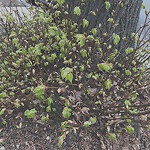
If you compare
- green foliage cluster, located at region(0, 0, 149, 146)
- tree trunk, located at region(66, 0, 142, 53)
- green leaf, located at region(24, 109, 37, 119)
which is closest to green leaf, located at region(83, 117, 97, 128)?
green foliage cluster, located at region(0, 0, 149, 146)

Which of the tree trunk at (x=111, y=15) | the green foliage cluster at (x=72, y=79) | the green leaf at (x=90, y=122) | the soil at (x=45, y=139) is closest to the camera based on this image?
the green leaf at (x=90, y=122)

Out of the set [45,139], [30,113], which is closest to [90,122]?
[30,113]

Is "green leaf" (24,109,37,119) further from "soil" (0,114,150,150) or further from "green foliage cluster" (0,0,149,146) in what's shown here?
"soil" (0,114,150,150)

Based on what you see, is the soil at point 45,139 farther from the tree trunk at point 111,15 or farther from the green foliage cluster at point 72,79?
the tree trunk at point 111,15

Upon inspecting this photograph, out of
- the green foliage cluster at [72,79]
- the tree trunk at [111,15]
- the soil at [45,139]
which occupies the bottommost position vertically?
the soil at [45,139]

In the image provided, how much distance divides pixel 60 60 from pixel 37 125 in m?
0.65

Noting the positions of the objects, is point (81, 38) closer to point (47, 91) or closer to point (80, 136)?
point (47, 91)

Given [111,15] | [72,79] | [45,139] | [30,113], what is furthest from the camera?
[111,15]

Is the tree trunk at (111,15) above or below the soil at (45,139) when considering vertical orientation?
above

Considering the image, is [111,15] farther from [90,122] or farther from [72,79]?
[90,122]

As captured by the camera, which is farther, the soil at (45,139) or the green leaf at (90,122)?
the soil at (45,139)

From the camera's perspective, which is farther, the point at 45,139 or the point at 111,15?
the point at 111,15

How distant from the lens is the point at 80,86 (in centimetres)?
284

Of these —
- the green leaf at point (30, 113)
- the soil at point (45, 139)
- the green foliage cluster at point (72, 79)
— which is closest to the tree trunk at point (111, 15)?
the green foliage cluster at point (72, 79)
